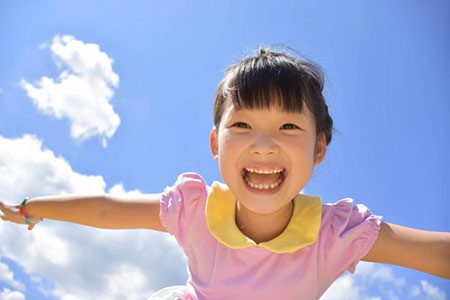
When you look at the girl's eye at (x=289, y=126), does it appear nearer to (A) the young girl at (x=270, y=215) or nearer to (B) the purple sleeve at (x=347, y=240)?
(A) the young girl at (x=270, y=215)

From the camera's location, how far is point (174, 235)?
318 centimetres

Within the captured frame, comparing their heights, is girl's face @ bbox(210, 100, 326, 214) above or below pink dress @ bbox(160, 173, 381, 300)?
above

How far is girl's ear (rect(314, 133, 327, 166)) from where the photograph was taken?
3045 mm

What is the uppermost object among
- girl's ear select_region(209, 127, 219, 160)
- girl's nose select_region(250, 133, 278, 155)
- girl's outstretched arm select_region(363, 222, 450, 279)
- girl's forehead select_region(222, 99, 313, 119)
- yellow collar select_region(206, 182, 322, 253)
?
girl's ear select_region(209, 127, 219, 160)

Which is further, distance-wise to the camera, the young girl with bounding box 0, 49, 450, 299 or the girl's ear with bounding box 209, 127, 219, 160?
the girl's ear with bounding box 209, 127, 219, 160

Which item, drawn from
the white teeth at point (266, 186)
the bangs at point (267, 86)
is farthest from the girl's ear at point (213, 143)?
the white teeth at point (266, 186)

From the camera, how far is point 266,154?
2.67 m

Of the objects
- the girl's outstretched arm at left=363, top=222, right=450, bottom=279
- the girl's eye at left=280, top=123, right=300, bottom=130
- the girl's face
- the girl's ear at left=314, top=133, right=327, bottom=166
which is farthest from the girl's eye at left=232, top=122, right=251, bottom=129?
the girl's outstretched arm at left=363, top=222, right=450, bottom=279

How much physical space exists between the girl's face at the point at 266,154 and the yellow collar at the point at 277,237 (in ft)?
0.67

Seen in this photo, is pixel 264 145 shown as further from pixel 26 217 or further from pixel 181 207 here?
pixel 26 217

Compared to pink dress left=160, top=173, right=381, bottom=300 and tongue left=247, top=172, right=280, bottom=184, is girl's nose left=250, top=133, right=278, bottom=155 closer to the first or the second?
tongue left=247, top=172, right=280, bottom=184

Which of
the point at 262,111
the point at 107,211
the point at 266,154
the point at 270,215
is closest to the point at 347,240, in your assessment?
the point at 270,215

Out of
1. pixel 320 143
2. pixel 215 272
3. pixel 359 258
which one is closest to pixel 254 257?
pixel 215 272

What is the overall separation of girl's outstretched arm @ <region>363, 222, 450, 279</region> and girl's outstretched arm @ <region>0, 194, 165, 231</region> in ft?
4.90
